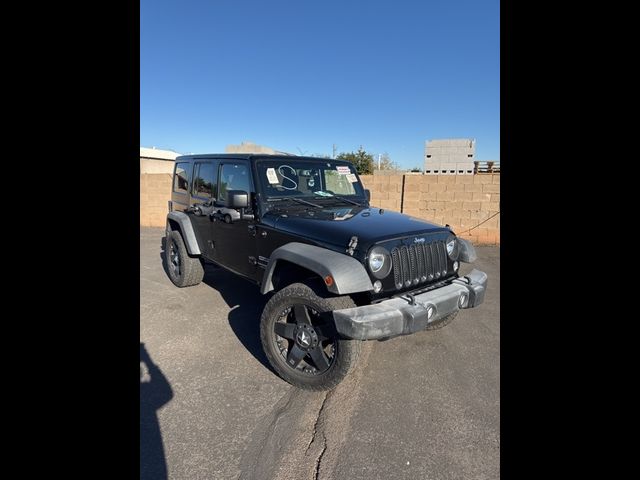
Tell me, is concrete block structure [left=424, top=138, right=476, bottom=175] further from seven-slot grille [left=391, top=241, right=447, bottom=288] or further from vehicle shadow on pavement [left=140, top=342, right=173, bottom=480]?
vehicle shadow on pavement [left=140, top=342, right=173, bottom=480]

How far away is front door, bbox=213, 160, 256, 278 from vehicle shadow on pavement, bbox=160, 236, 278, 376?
0.61 meters

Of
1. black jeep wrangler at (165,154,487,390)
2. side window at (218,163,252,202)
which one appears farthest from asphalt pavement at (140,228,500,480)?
side window at (218,163,252,202)

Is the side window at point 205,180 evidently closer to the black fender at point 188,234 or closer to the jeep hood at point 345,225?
the black fender at point 188,234

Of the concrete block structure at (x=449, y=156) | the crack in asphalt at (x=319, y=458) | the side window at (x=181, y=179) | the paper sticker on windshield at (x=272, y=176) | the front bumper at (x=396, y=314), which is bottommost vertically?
the crack in asphalt at (x=319, y=458)

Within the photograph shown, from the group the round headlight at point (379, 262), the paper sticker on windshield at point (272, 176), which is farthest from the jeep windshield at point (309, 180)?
the round headlight at point (379, 262)

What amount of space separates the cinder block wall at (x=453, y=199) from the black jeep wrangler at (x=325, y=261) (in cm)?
477

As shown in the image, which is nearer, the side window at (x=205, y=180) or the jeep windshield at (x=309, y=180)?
the jeep windshield at (x=309, y=180)

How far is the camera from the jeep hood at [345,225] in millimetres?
2724

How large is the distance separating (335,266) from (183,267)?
344 centimetres

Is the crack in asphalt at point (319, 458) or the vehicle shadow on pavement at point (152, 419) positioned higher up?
the vehicle shadow on pavement at point (152, 419)
